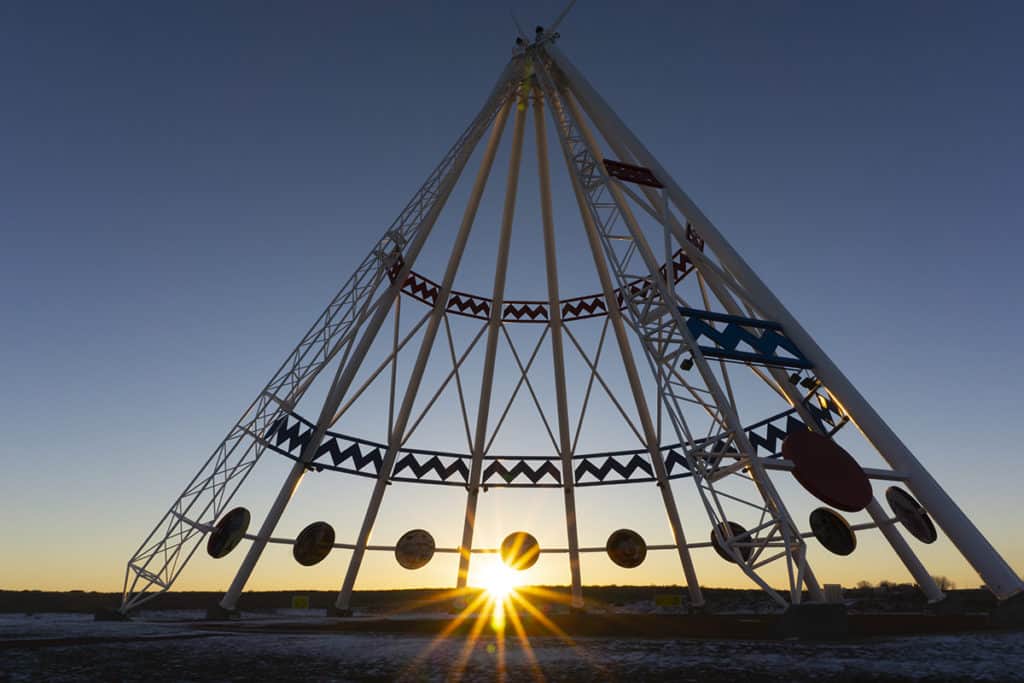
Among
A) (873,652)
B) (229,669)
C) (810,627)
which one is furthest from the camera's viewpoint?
(810,627)

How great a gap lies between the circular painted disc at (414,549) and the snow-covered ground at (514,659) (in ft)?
56.0

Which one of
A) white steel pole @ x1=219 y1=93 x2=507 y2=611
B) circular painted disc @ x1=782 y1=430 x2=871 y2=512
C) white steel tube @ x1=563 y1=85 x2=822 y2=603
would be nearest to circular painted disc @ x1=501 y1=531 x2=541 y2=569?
white steel pole @ x1=219 y1=93 x2=507 y2=611

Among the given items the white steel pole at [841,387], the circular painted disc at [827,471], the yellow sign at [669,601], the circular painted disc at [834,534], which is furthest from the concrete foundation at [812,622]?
the yellow sign at [669,601]

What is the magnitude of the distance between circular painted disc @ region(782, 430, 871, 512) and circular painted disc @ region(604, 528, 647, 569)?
1787cm

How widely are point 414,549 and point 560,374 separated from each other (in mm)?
11428

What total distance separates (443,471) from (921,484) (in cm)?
2226

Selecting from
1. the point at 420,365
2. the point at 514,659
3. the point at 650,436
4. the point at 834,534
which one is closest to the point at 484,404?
the point at 420,365

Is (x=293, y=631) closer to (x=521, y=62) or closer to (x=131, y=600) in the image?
(x=131, y=600)

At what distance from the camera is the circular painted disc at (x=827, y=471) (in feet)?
52.5

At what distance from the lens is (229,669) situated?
383 inches

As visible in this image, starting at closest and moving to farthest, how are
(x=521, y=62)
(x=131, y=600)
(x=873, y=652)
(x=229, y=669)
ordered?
(x=229, y=669), (x=873, y=652), (x=131, y=600), (x=521, y=62)

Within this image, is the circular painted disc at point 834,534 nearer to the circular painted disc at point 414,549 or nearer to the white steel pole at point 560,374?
the white steel pole at point 560,374

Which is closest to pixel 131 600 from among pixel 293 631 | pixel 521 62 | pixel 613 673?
pixel 293 631

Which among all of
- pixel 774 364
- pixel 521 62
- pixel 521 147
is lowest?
pixel 774 364
